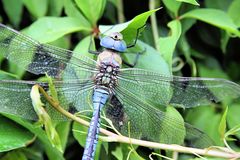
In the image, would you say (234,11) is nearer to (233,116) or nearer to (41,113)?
(233,116)

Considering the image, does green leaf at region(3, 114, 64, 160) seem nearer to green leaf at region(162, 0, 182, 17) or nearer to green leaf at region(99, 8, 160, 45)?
green leaf at region(99, 8, 160, 45)

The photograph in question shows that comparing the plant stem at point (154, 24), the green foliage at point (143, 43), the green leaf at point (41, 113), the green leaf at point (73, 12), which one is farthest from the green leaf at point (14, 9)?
the green leaf at point (41, 113)

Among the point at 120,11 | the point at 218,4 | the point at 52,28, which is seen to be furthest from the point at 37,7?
the point at 218,4

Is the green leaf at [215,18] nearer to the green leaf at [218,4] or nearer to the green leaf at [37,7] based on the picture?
the green leaf at [218,4]

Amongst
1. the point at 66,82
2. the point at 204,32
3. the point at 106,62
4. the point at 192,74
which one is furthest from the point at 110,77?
the point at 204,32

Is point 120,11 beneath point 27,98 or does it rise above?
above

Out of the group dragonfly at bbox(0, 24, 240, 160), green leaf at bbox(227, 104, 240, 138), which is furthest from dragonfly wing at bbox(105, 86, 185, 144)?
green leaf at bbox(227, 104, 240, 138)

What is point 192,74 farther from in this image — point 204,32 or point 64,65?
point 64,65
